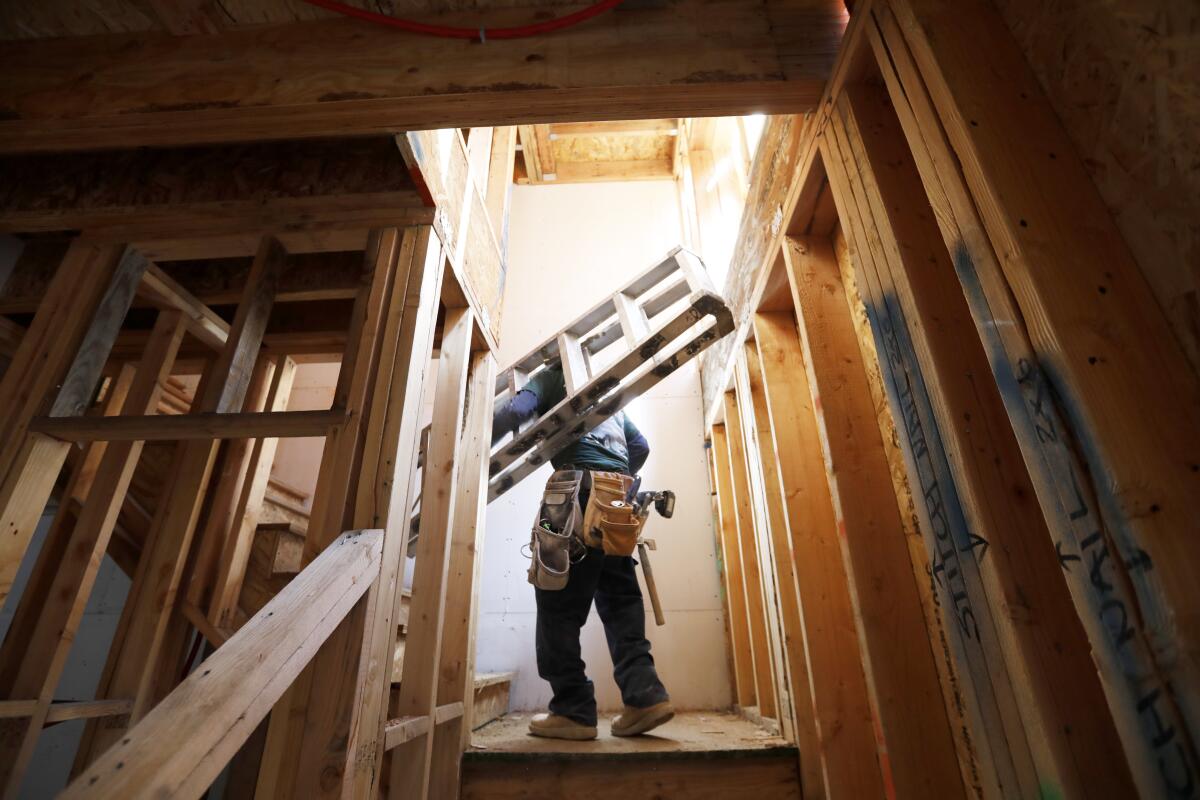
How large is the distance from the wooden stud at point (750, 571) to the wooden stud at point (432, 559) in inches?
63.9

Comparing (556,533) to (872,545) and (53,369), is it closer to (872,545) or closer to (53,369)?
(872,545)

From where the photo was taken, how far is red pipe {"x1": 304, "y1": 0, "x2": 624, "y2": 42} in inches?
69.6

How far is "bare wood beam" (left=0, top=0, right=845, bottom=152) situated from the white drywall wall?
3004 mm

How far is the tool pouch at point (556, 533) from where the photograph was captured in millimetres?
2463

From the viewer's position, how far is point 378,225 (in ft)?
6.64

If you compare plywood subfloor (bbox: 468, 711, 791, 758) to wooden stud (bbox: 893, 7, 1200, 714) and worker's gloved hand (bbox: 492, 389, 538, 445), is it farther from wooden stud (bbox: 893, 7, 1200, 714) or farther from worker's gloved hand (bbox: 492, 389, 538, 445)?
wooden stud (bbox: 893, 7, 1200, 714)

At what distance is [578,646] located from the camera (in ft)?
8.31

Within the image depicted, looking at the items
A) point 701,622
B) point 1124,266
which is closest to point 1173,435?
point 1124,266

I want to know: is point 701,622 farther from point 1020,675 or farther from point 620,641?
point 1020,675

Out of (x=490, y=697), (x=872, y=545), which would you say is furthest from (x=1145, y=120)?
(x=490, y=697)

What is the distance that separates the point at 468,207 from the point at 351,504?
4.59ft

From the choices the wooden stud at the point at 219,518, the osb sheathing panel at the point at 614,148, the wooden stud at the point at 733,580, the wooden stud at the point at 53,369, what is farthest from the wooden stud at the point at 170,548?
the osb sheathing panel at the point at 614,148

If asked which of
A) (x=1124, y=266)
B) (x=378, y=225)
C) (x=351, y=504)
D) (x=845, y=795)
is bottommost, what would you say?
(x=845, y=795)

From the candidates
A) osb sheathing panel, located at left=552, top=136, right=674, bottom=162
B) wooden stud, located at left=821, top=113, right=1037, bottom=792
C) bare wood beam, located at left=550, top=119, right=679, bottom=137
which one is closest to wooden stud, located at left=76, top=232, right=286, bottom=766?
wooden stud, located at left=821, top=113, right=1037, bottom=792
